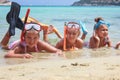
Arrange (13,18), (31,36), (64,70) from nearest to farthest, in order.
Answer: (64,70) < (31,36) < (13,18)

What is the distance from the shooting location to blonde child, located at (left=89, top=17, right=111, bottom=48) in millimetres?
8156

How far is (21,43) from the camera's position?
22.6 ft

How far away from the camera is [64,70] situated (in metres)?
5.06

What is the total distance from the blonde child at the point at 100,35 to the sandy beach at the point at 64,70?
2.13 meters

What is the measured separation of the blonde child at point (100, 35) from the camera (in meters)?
8.16

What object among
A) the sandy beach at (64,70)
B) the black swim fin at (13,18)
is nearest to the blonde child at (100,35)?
the black swim fin at (13,18)

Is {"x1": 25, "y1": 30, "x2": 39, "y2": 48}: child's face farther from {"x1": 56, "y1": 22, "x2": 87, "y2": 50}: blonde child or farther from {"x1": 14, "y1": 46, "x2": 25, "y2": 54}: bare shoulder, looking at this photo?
{"x1": 56, "y1": 22, "x2": 87, "y2": 50}: blonde child

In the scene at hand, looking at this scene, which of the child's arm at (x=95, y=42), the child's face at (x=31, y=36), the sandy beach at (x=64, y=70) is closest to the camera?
the sandy beach at (x=64, y=70)

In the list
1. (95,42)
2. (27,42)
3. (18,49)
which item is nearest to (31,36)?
(27,42)

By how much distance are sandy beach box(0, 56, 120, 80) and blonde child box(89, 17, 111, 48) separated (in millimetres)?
2130

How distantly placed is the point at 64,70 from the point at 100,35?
132 inches

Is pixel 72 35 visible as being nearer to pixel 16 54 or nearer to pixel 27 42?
pixel 27 42

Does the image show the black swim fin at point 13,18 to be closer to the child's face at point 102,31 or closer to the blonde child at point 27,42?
the blonde child at point 27,42

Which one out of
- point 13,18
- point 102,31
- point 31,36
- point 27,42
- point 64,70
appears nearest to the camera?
point 64,70
